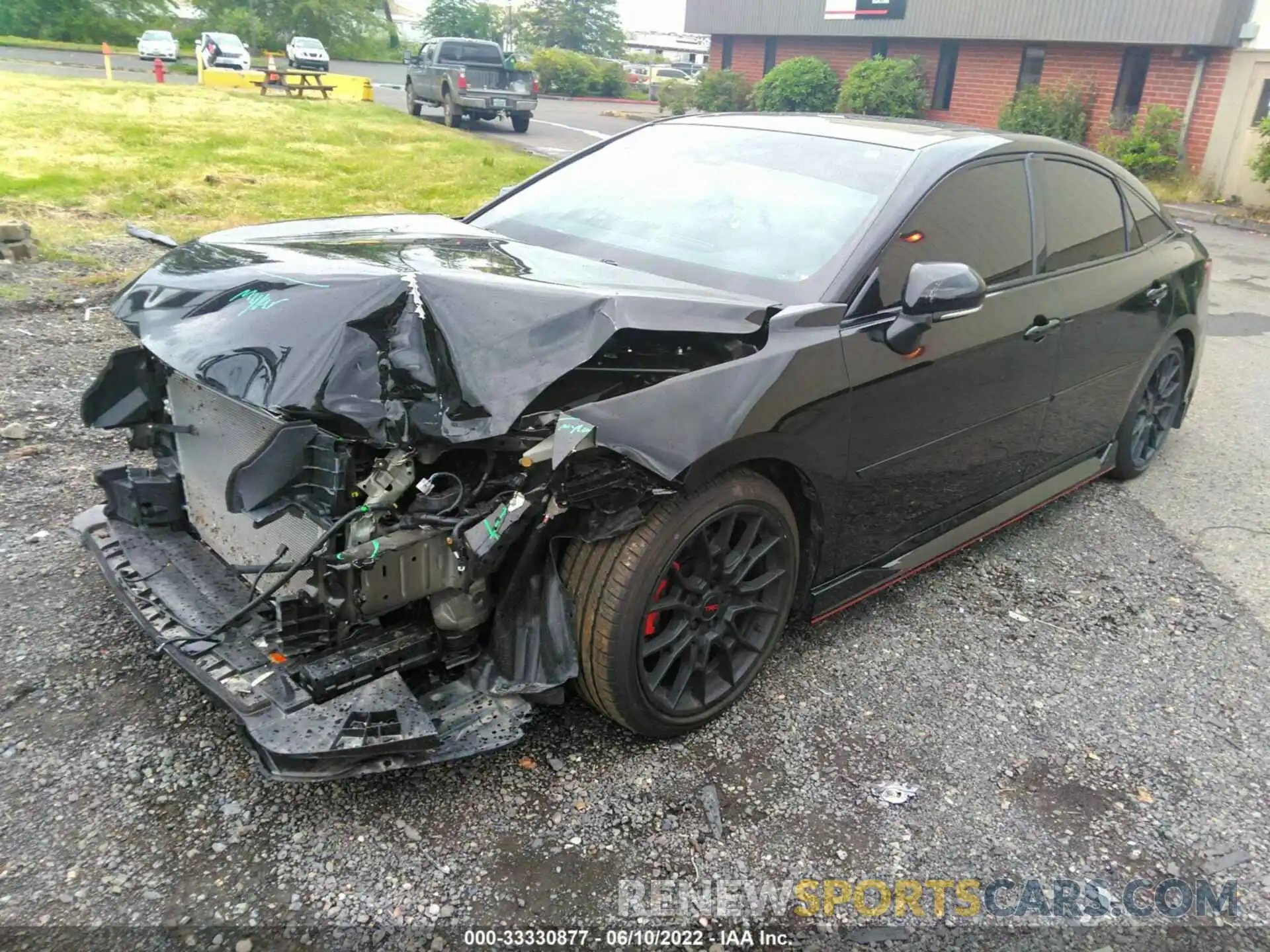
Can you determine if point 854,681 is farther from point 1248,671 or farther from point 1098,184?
point 1098,184

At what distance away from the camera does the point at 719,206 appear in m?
3.53

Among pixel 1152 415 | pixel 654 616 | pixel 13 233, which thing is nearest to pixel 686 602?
pixel 654 616

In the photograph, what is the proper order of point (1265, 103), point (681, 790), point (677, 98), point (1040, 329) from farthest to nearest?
point (677, 98)
point (1265, 103)
point (1040, 329)
point (681, 790)

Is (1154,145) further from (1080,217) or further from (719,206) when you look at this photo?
(719,206)

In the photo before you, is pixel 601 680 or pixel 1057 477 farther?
pixel 1057 477

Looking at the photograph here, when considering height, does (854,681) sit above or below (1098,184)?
below

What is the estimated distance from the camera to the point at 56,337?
616cm

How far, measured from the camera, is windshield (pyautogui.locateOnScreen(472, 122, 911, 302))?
3221 mm

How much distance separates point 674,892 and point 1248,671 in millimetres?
2416

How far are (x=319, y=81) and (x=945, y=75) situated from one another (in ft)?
54.2

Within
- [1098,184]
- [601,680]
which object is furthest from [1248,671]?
[601,680]

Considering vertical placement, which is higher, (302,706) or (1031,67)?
(1031,67)

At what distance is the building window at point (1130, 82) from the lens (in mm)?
18938

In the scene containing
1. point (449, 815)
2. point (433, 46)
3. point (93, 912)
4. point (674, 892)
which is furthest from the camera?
point (433, 46)
